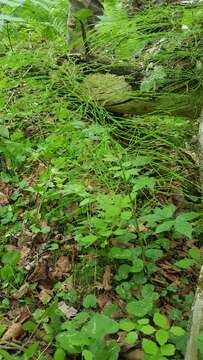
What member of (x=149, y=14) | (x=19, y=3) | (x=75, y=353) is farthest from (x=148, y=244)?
(x=19, y=3)

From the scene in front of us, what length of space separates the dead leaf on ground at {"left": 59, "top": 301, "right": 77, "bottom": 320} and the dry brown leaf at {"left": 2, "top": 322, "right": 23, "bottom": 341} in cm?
23

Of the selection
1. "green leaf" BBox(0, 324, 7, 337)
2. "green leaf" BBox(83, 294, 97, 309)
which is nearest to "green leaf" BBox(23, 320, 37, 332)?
"green leaf" BBox(0, 324, 7, 337)

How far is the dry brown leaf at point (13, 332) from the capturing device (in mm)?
2266

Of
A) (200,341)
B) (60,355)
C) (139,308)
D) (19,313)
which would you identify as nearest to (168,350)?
(200,341)

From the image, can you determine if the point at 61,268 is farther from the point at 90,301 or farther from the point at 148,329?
the point at 148,329

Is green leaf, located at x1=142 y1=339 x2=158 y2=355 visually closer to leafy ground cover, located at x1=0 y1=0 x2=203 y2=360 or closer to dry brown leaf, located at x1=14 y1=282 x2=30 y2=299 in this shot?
leafy ground cover, located at x1=0 y1=0 x2=203 y2=360

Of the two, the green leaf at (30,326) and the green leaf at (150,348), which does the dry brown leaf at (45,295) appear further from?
the green leaf at (150,348)

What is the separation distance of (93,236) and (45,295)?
0.52 m

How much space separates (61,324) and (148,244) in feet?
2.16

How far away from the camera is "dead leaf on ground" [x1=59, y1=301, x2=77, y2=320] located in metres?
2.28

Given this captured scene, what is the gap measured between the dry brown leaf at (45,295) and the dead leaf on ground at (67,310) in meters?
0.10

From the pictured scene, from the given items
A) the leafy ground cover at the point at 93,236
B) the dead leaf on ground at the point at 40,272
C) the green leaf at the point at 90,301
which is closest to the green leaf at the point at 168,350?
the leafy ground cover at the point at 93,236

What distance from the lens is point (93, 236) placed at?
2.19m

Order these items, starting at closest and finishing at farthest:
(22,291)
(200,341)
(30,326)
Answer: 1. (200,341)
2. (30,326)
3. (22,291)
